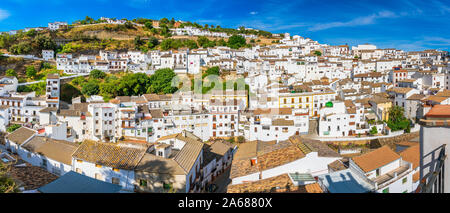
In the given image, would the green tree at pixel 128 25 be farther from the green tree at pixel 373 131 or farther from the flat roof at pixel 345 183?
the flat roof at pixel 345 183

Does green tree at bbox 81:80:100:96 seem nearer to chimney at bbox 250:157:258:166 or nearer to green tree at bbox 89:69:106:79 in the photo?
green tree at bbox 89:69:106:79

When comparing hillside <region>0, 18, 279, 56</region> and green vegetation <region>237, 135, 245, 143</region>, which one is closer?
green vegetation <region>237, 135, 245, 143</region>

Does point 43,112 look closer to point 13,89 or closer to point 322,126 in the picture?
point 13,89

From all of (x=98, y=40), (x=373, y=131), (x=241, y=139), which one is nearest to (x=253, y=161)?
(x=241, y=139)

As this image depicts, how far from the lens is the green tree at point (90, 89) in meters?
22.5

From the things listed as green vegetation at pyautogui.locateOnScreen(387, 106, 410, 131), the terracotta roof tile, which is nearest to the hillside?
green vegetation at pyautogui.locateOnScreen(387, 106, 410, 131)

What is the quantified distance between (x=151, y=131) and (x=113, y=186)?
413 inches

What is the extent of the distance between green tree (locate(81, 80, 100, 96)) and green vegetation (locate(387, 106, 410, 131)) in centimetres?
1888

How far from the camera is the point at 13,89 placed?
65.9 feet

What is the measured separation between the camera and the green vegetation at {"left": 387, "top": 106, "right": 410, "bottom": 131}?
16.8m

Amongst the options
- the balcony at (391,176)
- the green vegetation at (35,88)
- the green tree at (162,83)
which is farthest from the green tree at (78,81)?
the balcony at (391,176)

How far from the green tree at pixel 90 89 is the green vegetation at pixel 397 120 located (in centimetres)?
1888

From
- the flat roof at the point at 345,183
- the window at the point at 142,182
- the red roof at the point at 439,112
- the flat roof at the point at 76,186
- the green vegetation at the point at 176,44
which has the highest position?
the green vegetation at the point at 176,44
